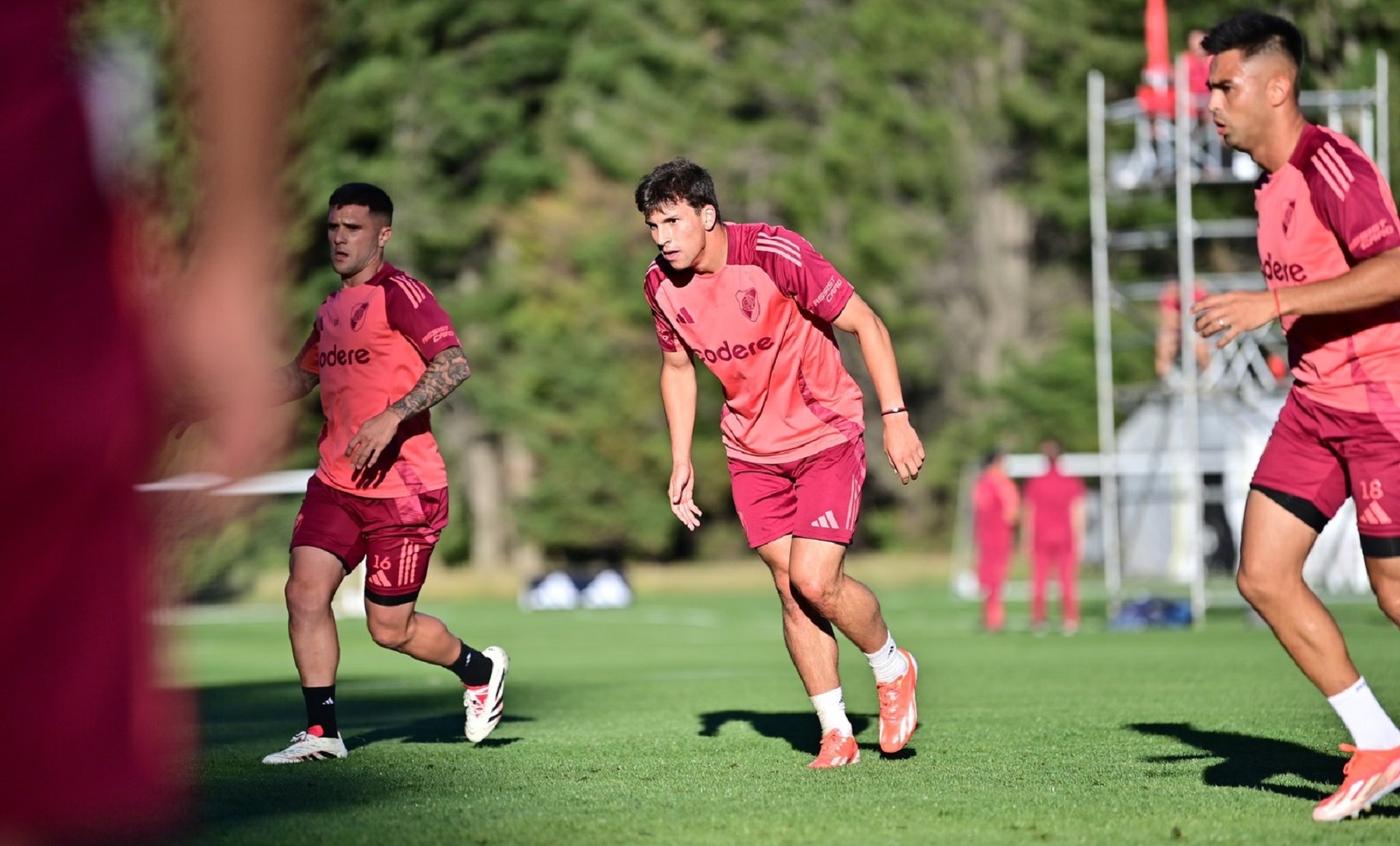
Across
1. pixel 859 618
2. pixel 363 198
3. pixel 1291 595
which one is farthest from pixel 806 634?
pixel 363 198

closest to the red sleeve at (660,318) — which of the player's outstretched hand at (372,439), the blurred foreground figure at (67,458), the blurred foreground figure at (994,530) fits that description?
the player's outstretched hand at (372,439)

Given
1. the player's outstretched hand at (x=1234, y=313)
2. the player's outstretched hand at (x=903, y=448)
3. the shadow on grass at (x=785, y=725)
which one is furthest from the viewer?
the shadow on grass at (x=785, y=725)

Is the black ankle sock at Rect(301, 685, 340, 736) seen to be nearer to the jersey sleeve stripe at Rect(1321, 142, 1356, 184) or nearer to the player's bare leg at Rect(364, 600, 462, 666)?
the player's bare leg at Rect(364, 600, 462, 666)

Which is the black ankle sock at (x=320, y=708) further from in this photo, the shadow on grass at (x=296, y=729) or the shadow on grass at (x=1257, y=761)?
the shadow on grass at (x=1257, y=761)

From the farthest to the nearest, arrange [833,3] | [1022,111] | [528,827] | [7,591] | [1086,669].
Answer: [833,3] → [1022,111] → [1086,669] → [528,827] → [7,591]

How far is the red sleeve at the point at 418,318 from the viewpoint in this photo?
796 cm

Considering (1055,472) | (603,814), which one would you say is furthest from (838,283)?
(1055,472)

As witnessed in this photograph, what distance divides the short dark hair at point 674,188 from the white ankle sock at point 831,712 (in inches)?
77.5

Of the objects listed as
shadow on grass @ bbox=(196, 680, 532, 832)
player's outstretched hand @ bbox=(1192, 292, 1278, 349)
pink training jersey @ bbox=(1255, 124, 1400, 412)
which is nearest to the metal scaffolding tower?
shadow on grass @ bbox=(196, 680, 532, 832)

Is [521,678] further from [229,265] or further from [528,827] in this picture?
[229,265]

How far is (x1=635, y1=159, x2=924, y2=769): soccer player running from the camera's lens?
7.42 metres

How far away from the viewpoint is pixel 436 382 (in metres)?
7.82

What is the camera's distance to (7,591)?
7.97 ft

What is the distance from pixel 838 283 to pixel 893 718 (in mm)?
1759
